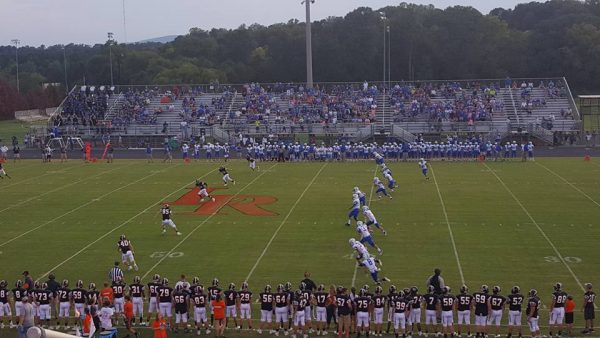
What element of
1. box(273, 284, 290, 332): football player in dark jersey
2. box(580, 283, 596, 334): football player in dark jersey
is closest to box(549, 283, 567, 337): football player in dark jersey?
box(580, 283, 596, 334): football player in dark jersey

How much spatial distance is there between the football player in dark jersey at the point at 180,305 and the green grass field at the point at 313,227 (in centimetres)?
280

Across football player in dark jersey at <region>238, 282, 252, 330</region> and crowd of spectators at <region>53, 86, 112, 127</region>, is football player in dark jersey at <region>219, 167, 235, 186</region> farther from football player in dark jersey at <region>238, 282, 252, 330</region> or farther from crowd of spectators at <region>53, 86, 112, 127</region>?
crowd of spectators at <region>53, 86, 112, 127</region>

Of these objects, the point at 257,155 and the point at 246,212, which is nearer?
the point at 246,212

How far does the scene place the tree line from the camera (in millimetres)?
71875

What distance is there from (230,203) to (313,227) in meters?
5.14

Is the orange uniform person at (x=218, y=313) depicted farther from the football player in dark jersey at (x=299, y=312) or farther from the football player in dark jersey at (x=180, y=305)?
the football player in dark jersey at (x=299, y=312)

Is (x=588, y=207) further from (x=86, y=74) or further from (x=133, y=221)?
(x=86, y=74)

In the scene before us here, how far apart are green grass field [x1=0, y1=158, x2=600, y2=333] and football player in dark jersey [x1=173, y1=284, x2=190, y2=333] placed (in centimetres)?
280

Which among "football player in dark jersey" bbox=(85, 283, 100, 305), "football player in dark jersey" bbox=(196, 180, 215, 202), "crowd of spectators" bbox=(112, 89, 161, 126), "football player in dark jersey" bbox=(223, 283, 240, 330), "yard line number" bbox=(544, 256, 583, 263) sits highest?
"crowd of spectators" bbox=(112, 89, 161, 126)

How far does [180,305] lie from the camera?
14.1 meters

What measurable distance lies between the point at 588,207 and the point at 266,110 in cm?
3008

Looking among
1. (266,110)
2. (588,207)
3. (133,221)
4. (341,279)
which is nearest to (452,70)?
(266,110)

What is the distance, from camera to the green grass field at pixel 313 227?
57.9ft

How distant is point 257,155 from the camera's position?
39719mm
